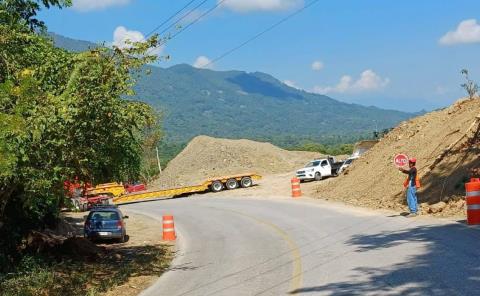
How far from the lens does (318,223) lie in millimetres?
21297

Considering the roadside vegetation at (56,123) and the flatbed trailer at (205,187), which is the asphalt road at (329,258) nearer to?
the roadside vegetation at (56,123)

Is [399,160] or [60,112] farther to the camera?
[399,160]

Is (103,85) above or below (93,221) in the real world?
above

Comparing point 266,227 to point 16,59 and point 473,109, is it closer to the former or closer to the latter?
point 16,59

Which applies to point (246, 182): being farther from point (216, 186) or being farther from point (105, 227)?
point (105, 227)

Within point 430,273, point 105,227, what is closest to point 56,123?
point 430,273

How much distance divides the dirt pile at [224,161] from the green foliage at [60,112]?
50.2 metres

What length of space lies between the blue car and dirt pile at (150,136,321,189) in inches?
1573

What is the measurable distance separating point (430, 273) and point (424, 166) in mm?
18696

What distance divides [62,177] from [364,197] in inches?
792

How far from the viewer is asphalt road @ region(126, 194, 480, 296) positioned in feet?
33.2

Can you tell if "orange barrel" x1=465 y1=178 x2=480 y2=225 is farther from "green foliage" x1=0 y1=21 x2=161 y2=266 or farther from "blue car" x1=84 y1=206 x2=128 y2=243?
"blue car" x1=84 y1=206 x2=128 y2=243

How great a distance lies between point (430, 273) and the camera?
406 inches

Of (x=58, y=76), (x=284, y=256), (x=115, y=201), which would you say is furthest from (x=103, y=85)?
(x=115, y=201)
